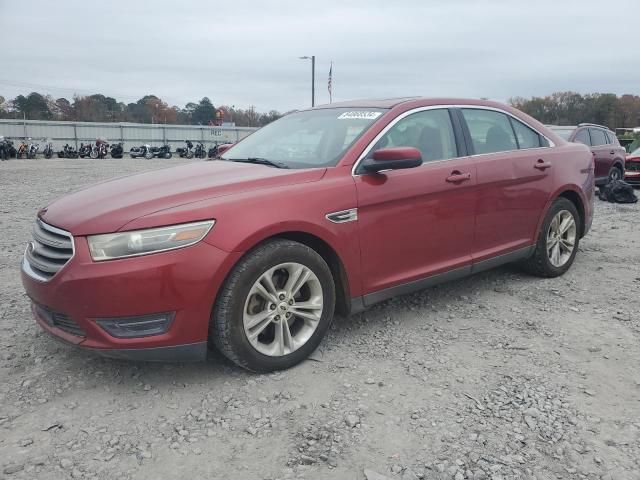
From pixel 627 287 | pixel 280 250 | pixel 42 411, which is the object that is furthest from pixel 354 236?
pixel 627 287

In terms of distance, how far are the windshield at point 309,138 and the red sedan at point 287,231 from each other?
0.02 meters

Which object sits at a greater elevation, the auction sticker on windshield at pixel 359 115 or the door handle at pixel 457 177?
the auction sticker on windshield at pixel 359 115

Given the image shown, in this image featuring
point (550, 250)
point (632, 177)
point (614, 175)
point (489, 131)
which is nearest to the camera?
point (489, 131)

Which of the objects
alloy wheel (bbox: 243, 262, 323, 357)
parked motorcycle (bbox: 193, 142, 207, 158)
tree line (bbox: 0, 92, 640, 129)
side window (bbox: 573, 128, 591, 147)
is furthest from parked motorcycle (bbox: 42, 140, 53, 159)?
tree line (bbox: 0, 92, 640, 129)

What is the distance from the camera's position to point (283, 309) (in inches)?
123

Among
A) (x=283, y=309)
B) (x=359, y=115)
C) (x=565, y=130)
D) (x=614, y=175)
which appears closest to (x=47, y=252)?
(x=283, y=309)

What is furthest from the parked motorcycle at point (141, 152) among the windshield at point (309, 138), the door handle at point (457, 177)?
the door handle at point (457, 177)

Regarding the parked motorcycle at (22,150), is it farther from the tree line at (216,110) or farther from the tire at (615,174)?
the tree line at (216,110)

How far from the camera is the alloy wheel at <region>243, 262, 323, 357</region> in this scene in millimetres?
3023

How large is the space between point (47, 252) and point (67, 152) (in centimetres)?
2899

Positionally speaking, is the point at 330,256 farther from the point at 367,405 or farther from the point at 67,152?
the point at 67,152

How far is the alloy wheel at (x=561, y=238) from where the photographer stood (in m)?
4.91

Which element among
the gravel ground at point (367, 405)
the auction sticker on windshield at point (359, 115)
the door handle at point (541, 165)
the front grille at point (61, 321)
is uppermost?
the auction sticker on windshield at point (359, 115)

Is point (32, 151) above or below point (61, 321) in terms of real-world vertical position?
above
